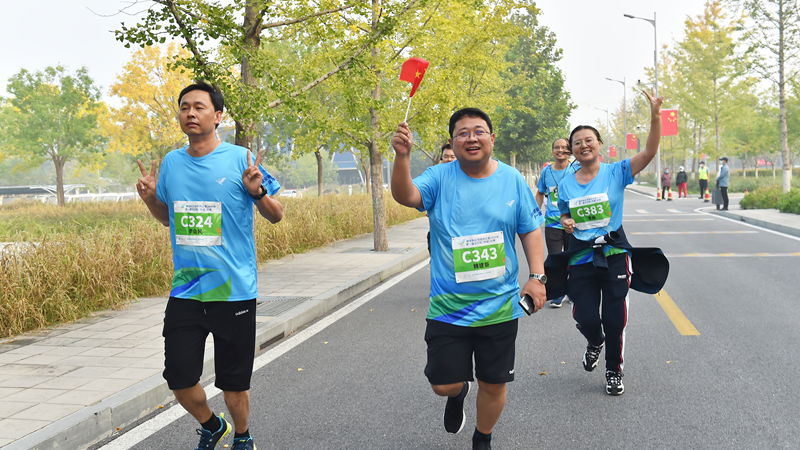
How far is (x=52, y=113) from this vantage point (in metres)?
30.3

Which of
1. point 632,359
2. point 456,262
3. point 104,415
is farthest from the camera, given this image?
point 632,359

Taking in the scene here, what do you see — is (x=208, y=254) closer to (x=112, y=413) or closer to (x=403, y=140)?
(x=403, y=140)

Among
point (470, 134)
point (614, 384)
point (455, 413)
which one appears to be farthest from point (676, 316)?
point (470, 134)

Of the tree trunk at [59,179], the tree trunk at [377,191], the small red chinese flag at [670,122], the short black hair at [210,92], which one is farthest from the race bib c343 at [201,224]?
the small red chinese flag at [670,122]

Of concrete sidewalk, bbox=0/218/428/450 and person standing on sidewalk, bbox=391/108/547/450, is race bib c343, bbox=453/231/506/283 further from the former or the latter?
concrete sidewalk, bbox=0/218/428/450

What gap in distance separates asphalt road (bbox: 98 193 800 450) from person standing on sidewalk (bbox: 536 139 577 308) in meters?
0.76

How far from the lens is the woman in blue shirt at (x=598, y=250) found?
4316 millimetres

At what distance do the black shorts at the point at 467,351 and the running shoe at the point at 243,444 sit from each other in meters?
0.99

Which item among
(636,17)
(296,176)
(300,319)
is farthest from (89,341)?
(296,176)

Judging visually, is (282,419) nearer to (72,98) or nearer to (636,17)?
(72,98)

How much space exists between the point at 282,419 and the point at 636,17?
39.1 meters

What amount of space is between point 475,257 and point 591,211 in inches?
67.8

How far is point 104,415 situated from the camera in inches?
148

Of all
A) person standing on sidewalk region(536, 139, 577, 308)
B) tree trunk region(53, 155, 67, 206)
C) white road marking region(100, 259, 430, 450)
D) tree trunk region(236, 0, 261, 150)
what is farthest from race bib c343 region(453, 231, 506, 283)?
tree trunk region(53, 155, 67, 206)
